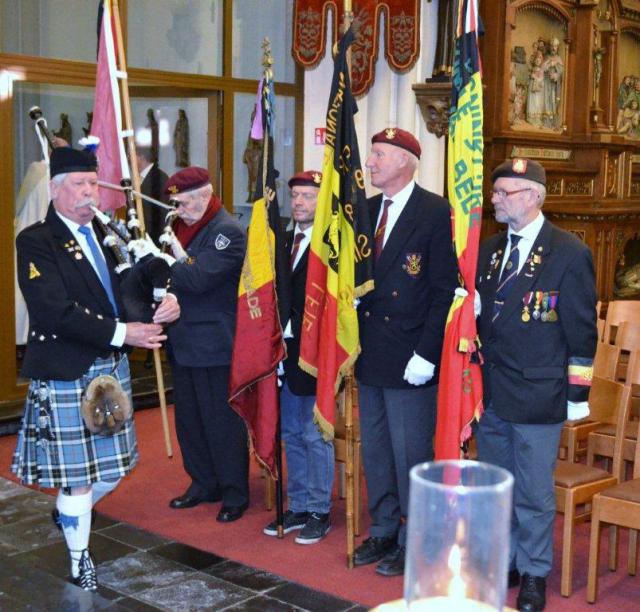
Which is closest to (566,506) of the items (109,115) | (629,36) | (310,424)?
(310,424)

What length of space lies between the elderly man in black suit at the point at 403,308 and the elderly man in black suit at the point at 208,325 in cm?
80

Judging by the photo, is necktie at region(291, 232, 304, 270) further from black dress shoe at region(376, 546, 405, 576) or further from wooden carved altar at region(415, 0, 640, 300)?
wooden carved altar at region(415, 0, 640, 300)

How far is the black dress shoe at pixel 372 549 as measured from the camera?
3.94 m

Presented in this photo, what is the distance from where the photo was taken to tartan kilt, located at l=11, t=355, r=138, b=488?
135 inches

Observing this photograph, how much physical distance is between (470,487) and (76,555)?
2.76 m

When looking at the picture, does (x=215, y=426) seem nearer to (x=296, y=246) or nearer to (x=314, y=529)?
(x=314, y=529)

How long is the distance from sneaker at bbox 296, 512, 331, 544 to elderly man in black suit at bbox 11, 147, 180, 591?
98 centimetres

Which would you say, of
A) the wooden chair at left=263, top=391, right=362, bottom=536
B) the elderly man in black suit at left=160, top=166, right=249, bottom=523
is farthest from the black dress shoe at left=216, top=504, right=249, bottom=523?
the wooden chair at left=263, top=391, right=362, bottom=536

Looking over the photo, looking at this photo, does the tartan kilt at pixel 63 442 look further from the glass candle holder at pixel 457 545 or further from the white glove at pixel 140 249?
the glass candle holder at pixel 457 545

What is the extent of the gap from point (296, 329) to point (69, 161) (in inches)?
52.2

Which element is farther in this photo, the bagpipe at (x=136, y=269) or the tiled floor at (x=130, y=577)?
the bagpipe at (x=136, y=269)

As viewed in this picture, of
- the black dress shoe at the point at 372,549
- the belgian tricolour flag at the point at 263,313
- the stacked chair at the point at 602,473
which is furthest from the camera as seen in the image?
the belgian tricolour flag at the point at 263,313

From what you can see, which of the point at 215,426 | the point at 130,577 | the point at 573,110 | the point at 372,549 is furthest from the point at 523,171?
the point at 573,110

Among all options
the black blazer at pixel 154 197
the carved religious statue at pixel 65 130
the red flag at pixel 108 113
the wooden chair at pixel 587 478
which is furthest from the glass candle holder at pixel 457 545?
the black blazer at pixel 154 197
